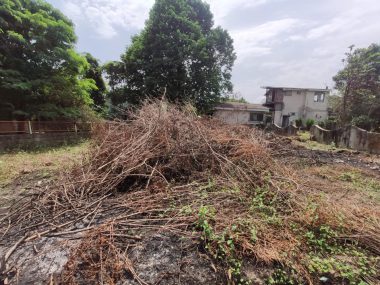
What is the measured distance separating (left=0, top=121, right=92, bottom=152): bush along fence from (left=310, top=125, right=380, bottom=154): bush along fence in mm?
13024

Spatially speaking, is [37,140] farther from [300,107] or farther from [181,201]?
A: [300,107]

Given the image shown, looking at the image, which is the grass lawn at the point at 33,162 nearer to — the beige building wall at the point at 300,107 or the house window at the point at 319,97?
the beige building wall at the point at 300,107

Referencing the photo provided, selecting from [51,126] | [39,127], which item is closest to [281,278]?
[39,127]

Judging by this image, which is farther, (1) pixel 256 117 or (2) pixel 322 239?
(1) pixel 256 117

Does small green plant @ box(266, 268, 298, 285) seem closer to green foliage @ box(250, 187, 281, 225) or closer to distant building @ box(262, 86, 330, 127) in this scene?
green foliage @ box(250, 187, 281, 225)

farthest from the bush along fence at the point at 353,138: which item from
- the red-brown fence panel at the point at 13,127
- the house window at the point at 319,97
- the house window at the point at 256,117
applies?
the house window at the point at 319,97

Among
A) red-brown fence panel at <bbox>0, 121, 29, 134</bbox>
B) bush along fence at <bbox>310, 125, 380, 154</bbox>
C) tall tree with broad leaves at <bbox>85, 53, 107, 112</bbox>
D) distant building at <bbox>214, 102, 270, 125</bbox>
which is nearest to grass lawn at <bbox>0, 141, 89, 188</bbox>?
red-brown fence panel at <bbox>0, 121, 29, 134</bbox>

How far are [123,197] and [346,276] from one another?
3.02 metres

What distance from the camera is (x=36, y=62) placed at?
356 inches

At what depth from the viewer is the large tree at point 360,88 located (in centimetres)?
1483

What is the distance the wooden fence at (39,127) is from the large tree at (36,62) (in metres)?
0.41

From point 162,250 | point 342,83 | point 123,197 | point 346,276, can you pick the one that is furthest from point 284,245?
point 342,83

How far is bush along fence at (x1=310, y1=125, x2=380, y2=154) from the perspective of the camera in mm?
9109

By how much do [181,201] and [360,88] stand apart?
18.5m
